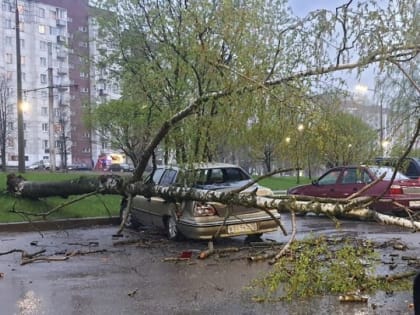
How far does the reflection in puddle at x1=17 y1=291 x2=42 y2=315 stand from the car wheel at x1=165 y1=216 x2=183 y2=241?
414 cm

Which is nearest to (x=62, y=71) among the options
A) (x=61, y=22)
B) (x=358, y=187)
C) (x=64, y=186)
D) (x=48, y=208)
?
(x=61, y=22)

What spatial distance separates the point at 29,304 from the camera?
5758 mm

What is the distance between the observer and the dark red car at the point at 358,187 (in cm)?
1224

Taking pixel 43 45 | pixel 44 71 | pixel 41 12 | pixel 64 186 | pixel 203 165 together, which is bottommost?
pixel 64 186

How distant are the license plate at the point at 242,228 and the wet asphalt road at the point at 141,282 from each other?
325mm

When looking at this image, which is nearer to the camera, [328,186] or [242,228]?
[242,228]

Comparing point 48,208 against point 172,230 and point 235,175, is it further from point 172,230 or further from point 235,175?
point 235,175

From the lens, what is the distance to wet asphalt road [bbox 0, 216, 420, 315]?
550 cm

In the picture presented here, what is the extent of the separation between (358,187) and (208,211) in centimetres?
612

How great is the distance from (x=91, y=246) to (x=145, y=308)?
4.53 meters

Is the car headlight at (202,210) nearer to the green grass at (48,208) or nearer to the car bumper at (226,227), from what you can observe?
the car bumper at (226,227)

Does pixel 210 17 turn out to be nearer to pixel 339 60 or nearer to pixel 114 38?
pixel 339 60

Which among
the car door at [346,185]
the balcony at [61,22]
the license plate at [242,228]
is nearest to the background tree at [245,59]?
the license plate at [242,228]

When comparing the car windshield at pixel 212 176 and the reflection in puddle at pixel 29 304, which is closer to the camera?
the reflection in puddle at pixel 29 304
